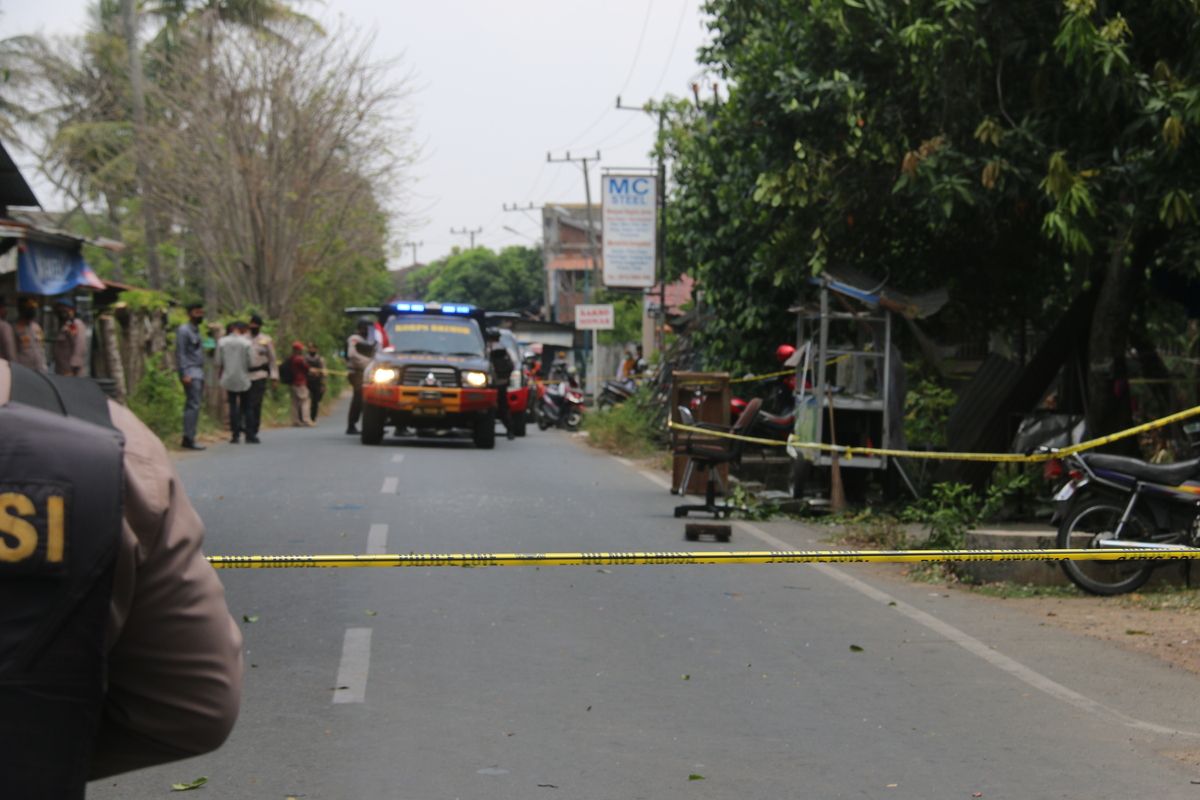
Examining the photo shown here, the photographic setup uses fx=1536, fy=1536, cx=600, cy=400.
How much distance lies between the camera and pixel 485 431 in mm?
24031

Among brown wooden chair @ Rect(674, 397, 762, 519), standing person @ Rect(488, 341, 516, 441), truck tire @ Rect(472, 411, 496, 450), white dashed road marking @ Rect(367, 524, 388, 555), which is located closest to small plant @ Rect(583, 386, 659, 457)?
standing person @ Rect(488, 341, 516, 441)

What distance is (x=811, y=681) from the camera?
23.9 feet

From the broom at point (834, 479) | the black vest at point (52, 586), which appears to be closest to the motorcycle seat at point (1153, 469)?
the broom at point (834, 479)

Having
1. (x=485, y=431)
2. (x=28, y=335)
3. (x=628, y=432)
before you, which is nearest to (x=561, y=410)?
(x=628, y=432)

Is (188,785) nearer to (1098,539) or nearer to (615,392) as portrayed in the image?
(1098,539)

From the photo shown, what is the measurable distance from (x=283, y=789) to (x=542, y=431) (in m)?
29.5

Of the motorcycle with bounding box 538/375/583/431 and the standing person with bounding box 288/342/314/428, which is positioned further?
the motorcycle with bounding box 538/375/583/431

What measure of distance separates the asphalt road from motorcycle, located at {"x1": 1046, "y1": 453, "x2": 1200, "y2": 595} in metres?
0.86

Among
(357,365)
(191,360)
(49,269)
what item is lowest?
(191,360)

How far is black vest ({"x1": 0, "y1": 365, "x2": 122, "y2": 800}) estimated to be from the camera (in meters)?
1.90

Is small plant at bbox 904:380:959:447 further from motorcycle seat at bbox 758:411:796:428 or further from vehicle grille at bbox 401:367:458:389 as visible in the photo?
vehicle grille at bbox 401:367:458:389

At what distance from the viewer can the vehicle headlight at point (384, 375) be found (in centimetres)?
2305

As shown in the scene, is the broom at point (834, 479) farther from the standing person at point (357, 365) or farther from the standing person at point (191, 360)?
the standing person at point (357, 365)

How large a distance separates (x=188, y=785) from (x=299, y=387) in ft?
86.9
